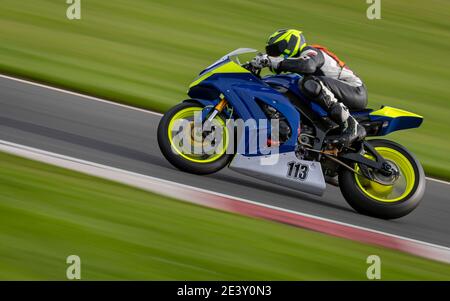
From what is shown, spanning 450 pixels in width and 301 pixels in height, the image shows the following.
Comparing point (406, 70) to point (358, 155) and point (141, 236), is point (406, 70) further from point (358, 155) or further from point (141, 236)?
point (141, 236)

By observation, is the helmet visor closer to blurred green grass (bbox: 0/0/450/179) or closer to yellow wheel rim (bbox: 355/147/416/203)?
yellow wheel rim (bbox: 355/147/416/203)

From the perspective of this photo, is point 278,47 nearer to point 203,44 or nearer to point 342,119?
point 342,119

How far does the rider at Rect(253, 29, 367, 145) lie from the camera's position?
8.21m

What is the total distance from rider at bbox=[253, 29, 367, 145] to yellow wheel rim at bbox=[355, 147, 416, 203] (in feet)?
1.11

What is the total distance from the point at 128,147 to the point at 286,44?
2322 mm

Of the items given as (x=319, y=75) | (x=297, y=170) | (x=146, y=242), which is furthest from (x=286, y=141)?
(x=146, y=242)

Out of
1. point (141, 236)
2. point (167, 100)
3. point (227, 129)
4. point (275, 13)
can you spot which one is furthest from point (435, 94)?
point (141, 236)

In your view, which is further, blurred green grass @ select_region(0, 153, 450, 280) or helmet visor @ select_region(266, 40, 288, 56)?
helmet visor @ select_region(266, 40, 288, 56)

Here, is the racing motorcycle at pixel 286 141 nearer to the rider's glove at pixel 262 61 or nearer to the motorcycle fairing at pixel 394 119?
the motorcycle fairing at pixel 394 119

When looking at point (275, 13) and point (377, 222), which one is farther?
point (275, 13)

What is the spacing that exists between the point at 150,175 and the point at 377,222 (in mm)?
2249

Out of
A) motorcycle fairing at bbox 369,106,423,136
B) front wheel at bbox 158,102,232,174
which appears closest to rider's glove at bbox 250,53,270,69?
front wheel at bbox 158,102,232,174

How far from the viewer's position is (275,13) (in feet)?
52.2

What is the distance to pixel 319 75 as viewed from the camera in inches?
332
